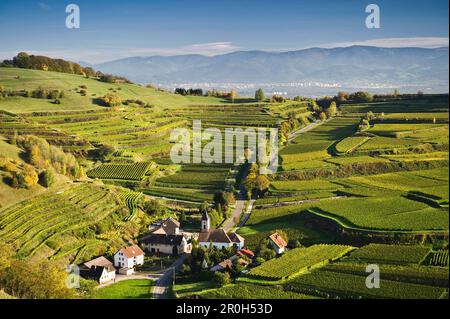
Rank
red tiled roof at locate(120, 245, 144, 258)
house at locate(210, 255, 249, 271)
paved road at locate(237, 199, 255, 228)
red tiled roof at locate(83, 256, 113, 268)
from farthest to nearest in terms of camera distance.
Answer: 1. paved road at locate(237, 199, 255, 228)
2. red tiled roof at locate(120, 245, 144, 258)
3. red tiled roof at locate(83, 256, 113, 268)
4. house at locate(210, 255, 249, 271)

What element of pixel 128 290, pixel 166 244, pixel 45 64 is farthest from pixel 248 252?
pixel 45 64

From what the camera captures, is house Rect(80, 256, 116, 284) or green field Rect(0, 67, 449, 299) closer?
green field Rect(0, 67, 449, 299)

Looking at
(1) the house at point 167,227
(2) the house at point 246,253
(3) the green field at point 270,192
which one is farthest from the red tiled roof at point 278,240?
(1) the house at point 167,227

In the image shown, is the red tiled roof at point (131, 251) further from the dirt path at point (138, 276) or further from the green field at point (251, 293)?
the green field at point (251, 293)

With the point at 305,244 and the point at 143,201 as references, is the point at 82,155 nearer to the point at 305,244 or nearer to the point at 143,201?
the point at 143,201

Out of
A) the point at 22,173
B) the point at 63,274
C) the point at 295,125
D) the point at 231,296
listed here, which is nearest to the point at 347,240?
the point at 231,296

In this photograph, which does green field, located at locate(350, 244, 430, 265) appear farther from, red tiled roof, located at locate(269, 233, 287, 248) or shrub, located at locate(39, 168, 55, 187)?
shrub, located at locate(39, 168, 55, 187)

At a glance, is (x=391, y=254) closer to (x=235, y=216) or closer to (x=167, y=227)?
(x=235, y=216)

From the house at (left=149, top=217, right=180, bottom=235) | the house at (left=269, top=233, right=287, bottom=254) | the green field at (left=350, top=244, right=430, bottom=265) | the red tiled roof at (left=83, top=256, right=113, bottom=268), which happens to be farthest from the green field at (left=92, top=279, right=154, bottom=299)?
the green field at (left=350, top=244, right=430, bottom=265)
